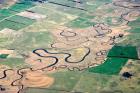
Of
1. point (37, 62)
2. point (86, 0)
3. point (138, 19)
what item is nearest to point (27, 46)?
point (37, 62)

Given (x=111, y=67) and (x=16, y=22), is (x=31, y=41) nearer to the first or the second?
(x=16, y=22)

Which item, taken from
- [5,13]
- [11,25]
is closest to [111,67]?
[11,25]

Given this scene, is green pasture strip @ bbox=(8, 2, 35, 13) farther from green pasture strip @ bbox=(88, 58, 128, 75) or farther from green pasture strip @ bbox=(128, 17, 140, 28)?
green pasture strip @ bbox=(88, 58, 128, 75)

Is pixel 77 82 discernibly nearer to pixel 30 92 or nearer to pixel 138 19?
pixel 30 92

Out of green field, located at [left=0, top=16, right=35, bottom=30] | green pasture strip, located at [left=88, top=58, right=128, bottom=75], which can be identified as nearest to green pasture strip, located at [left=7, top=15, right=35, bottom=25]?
green field, located at [left=0, top=16, right=35, bottom=30]

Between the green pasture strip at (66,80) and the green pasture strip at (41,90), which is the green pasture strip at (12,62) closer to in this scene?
the green pasture strip at (66,80)

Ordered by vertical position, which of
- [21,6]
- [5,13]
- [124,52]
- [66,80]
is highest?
[21,6]
